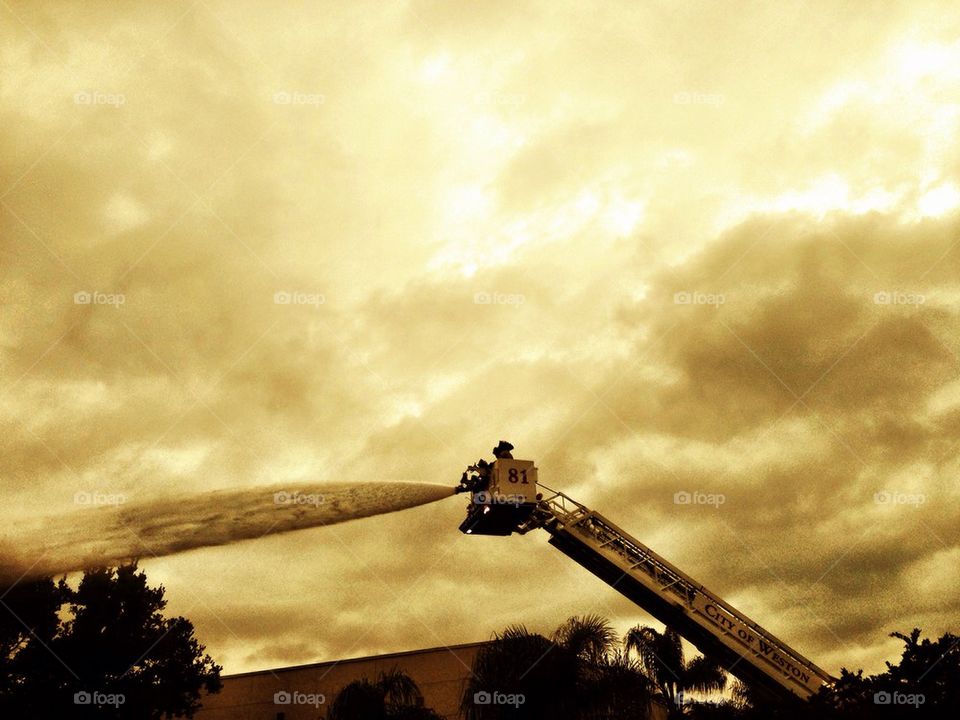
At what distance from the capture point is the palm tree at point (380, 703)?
29047 millimetres

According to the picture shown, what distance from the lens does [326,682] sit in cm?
5700

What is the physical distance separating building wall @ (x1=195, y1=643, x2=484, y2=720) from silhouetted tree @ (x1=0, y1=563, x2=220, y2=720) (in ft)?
31.9

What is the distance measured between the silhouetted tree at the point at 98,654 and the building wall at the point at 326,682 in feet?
31.9

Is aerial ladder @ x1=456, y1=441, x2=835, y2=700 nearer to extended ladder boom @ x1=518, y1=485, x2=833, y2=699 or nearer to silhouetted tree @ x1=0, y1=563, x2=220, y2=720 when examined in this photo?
extended ladder boom @ x1=518, y1=485, x2=833, y2=699

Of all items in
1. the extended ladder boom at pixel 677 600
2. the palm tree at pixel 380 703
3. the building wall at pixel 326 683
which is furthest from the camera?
the building wall at pixel 326 683

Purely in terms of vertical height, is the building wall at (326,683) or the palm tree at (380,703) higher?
the building wall at (326,683)

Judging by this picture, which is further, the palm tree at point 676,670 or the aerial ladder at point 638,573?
the palm tree at point 676,670

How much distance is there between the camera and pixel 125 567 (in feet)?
155

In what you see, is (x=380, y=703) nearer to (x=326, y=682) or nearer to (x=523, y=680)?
(x=523, y=680)

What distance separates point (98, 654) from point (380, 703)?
2207 centimetres

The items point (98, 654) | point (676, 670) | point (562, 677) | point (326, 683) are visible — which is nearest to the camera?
point (562, 677)

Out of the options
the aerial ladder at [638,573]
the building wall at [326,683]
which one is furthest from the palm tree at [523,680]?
the building wall at [326,683]

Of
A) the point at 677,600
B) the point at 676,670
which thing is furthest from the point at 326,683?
the point at 677,600

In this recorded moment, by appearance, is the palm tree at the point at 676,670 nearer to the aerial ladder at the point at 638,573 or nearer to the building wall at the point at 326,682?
the aerial ladder at the point at 638,573
